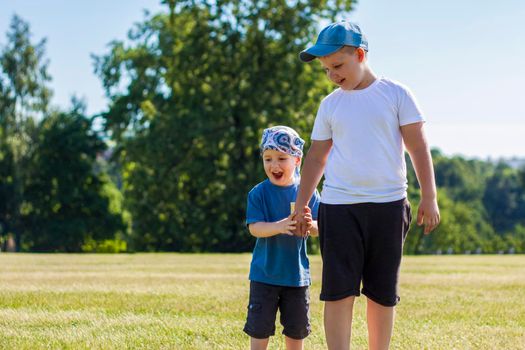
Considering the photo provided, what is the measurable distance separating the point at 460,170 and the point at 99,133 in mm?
90039

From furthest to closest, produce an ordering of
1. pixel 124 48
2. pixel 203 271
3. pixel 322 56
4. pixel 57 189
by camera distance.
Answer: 1. pixel 57 189
2. pixel 124 48
3. pixel 203 271
4. pixel 322 56

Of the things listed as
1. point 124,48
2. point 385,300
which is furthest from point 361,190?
point 124,48

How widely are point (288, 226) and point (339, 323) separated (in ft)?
2.00

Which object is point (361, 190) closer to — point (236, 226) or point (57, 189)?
point (236, 226)

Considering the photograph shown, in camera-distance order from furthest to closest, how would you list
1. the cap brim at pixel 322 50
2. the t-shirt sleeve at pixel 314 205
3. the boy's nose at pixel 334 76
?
1. the t-shirt sleeve at pixel 314 205
2. the boy's nose at pixel 334 76
3. the cap brim at pixel 322 50

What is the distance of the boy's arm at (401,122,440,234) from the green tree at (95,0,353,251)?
25218 millimetres

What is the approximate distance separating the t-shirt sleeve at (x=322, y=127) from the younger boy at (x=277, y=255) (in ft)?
1.01

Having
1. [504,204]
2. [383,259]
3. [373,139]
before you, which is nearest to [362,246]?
[383,259]

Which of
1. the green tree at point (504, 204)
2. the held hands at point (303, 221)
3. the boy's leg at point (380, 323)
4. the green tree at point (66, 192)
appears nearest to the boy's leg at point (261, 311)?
the held hands at point (303, 221)

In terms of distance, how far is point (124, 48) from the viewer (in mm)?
40094

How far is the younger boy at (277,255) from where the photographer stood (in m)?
5.05

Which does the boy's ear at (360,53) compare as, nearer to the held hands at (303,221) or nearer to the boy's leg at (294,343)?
the held hands at (303,221)

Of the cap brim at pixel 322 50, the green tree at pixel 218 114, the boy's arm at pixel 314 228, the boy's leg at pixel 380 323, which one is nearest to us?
the cap brim at pixel 322 50

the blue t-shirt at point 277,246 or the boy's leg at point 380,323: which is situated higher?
the blue t-shirt at point 277,246
